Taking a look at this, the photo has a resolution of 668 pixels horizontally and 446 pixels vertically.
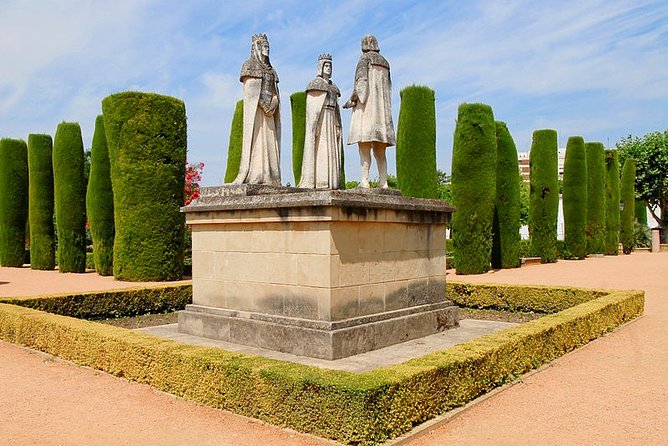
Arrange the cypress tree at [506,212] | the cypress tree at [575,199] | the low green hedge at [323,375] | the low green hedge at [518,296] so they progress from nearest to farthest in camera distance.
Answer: the low green hedge at [323,375], the low green hedge at [518,296], the cypress tree at [506,212], the cypress tree at [575,199]

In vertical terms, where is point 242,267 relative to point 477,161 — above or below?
below

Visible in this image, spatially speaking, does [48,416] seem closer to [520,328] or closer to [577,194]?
[520,328]

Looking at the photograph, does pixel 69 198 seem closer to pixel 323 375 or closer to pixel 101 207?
pixel 101 207

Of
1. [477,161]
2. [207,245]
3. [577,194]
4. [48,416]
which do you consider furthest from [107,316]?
[577,194]

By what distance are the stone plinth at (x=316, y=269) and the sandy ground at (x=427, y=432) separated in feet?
6.30

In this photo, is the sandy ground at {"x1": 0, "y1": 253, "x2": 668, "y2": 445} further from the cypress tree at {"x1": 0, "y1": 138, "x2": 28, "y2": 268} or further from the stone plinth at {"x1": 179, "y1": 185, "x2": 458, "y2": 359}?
the cypress tree at {"x1": 0, "y1": 138, "x2": 28, "y2": 268}

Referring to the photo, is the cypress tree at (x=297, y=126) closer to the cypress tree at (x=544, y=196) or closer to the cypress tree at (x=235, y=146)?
the cypress tree at (x=235, y=146)

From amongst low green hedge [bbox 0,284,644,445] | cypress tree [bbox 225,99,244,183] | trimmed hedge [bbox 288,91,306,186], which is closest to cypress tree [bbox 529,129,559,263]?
trimmed hedge [bbox 288,91,306,186]

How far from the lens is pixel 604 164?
100 ft

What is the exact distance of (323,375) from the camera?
16.9 ft

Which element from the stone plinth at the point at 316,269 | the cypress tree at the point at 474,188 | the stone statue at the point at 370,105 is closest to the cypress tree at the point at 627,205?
the cypress tree at the point at 474,188

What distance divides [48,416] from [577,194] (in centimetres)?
2731

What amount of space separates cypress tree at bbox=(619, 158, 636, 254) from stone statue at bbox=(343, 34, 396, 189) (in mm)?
29526

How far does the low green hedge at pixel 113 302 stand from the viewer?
37.1 ft
